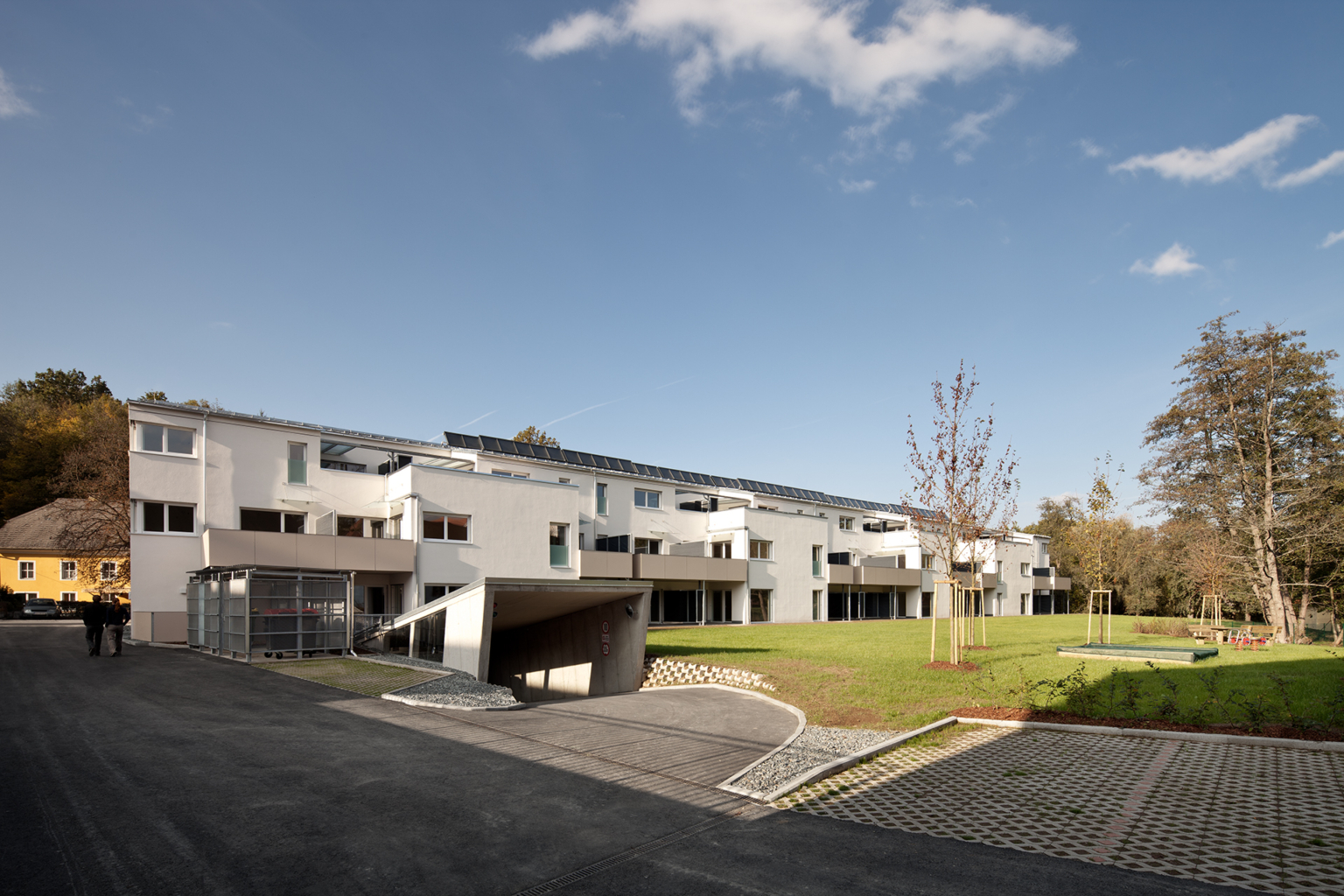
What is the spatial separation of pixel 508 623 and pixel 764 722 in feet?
44.3

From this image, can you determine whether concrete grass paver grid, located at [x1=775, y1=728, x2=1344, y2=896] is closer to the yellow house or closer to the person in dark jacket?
the person in dark jacket

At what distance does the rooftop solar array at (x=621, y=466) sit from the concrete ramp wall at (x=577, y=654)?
1043 cm

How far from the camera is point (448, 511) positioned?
1112 inches

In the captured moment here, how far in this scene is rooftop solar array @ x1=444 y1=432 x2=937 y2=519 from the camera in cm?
3438

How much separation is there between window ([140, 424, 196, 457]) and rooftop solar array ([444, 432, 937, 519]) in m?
10.5

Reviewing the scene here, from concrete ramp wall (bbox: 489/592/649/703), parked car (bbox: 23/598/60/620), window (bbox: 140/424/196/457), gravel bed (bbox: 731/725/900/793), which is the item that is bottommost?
parked car (bbox: 23/598/60/620)

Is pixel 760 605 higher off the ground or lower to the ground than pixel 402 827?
lower

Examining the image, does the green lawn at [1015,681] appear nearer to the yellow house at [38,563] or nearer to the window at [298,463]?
the window at [298,463]

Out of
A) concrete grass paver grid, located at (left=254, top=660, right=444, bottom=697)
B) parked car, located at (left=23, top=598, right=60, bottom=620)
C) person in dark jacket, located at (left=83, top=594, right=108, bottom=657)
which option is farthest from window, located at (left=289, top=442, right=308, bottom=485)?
parked car, located at (left=23, top=598, right=60, bottom=620)

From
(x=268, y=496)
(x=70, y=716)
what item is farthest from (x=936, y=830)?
(x=268, y=496)

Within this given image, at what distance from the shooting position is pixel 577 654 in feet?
73.8

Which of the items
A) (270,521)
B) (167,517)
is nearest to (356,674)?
(167,517)

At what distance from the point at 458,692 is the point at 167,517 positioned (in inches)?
685

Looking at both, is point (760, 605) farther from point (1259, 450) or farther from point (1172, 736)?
point (1172, 736)
